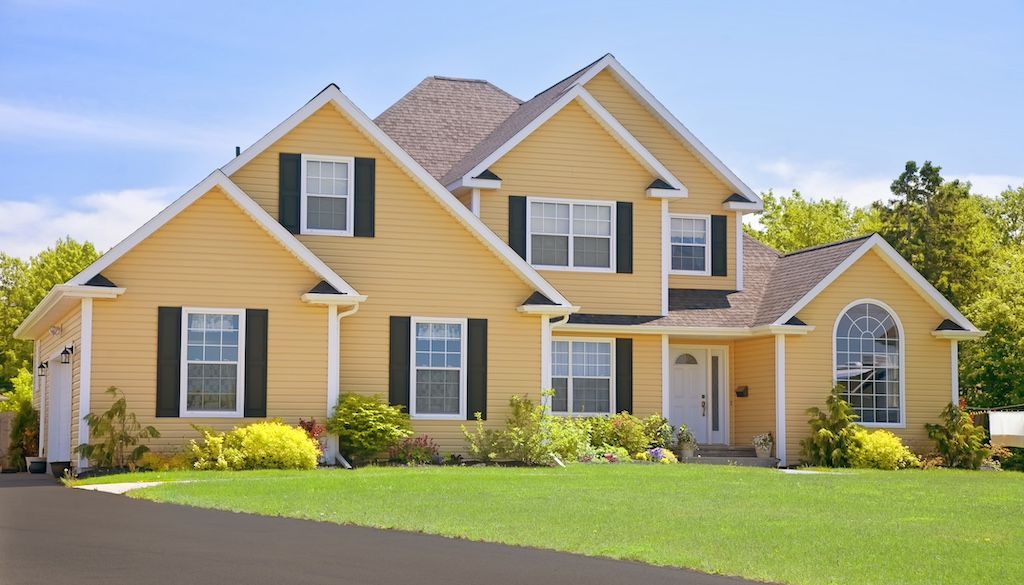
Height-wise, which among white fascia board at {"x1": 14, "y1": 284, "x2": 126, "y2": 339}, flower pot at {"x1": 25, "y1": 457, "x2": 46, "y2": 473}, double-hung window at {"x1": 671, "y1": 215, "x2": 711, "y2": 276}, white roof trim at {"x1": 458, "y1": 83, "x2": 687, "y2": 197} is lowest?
flower pot at {"x1": 25, "y1": 457, "x2": 46, "y2": 473}

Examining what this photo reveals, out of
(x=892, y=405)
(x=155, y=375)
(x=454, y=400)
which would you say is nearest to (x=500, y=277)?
(x=454, y=400)

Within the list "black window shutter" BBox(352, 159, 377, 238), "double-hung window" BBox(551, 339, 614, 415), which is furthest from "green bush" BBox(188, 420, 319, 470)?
"double-hung window" BBox(551, 339, 614, 415)

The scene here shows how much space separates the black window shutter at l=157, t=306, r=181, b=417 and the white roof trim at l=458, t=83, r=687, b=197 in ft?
24.0

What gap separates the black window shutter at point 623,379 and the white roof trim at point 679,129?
4.79 meters

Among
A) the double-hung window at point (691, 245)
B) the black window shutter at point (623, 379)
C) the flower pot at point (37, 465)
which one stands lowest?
the flower pot at point (37, 465)

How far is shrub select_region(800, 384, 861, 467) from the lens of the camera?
1103 inches

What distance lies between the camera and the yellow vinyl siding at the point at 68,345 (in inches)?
932

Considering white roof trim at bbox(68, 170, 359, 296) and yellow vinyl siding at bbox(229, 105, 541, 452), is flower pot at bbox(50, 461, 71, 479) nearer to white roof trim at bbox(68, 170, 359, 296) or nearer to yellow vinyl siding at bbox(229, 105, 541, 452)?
white roof trim at bbox(68, 170, 359, 296)

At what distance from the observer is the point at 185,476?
2105cm

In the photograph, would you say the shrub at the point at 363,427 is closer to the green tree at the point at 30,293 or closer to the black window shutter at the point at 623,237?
the black window shutter at the point at 623,237

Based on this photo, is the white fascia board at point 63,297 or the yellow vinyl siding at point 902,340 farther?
the yellow vinyl siding at point 902,340

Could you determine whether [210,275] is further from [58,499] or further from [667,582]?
[667,582]

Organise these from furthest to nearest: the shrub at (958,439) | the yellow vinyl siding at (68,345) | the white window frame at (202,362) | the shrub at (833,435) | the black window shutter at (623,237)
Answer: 1. the black window shutter at (623,237)
2. the shrub at (958,439)
3. the shrub at (833,435)
4. the yellow vinyl siding at (68,345)
5. the white window frame at (202,362)

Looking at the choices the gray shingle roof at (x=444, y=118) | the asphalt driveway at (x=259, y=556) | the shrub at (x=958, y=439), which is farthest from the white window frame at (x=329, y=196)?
the shrub at (x=958, y=439)
